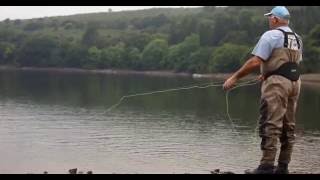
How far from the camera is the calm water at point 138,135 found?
37.0 meters

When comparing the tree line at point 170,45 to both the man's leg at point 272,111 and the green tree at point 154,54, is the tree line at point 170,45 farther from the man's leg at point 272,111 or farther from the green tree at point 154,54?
the man's leg at point 272,111

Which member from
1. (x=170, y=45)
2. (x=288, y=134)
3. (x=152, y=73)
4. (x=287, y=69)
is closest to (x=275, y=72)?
(x=287, y=69)

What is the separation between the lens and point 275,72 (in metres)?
6.61

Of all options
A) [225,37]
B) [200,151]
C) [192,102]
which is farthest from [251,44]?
[200,151]

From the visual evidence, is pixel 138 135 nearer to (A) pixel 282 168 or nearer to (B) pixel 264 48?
(A) pixel 282 168

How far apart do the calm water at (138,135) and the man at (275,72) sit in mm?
27252

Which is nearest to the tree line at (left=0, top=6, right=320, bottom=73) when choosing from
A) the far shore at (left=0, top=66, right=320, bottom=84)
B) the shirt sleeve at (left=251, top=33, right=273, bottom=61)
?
the far shore at (left=0, top=66, right=320, bottom=84)

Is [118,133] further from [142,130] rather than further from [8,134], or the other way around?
[8,134]

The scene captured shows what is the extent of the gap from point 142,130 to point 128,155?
39.3 ft

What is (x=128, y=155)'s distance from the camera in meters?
40.0

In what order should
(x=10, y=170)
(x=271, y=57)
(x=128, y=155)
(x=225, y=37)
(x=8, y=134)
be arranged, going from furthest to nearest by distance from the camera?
(x=225, y=37), (x=8, y=134), (x=128, y=155), (x=10, y=170), (x=271, y=57)

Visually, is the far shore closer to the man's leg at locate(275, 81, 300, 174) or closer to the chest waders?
the man's leg at locate(275, 81, 300, 174)

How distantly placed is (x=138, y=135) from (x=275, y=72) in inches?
1690

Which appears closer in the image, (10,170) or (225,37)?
(10,170)
